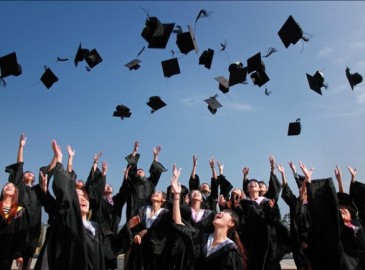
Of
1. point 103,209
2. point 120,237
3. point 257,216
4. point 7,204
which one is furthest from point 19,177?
point 257,216

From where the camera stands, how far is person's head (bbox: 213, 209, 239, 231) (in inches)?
164

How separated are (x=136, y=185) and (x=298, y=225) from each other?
10.6 ft

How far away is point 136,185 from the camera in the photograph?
7.33 metres

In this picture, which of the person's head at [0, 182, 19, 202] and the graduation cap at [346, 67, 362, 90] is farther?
the graduation cap at [346, 67, 362, 90]

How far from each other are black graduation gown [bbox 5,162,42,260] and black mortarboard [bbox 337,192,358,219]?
169 inches

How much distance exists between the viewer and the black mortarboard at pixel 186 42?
22.0 ft

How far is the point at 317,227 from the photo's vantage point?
4.38 metres

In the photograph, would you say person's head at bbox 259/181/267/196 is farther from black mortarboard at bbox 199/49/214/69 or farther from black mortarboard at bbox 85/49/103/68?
black mortarboard at bbox 85/49/103/68

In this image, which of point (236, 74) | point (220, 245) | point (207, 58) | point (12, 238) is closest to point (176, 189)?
→ point (220, 245)

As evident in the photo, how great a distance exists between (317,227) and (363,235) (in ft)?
2.54

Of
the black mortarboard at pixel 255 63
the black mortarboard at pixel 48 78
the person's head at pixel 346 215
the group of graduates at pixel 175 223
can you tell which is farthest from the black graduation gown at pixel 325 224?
the black mortarboard at pixel 48 78

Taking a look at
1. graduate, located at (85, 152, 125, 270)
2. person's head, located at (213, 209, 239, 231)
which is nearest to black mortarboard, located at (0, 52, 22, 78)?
graduate, located at (85, 152, 125, 270)

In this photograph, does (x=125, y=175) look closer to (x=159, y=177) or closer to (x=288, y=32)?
(x=159, y=177)

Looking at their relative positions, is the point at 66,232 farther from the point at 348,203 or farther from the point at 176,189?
the point at 348,203
